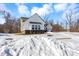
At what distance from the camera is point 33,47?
6.33 ft

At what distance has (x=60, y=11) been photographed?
1954 millimetres

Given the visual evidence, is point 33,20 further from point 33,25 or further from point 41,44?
point 41,44

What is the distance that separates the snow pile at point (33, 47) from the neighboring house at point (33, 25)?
6 cm

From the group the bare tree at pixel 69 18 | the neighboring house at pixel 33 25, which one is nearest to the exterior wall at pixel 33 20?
the neighboring house at pixel 33 25

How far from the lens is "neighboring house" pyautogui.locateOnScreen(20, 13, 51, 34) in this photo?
1.94 meters

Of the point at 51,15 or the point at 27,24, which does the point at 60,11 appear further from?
the point at 27,24

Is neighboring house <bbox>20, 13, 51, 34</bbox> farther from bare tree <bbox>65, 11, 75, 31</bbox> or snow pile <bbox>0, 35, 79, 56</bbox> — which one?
bare tree <bbox>65, 11, 75, 31</bbox>

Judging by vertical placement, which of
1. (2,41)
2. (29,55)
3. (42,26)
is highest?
(42,26)

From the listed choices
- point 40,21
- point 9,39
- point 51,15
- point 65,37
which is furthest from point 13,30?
point 65,37

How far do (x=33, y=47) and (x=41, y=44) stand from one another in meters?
0.09

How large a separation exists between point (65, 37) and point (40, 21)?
313 millimetres

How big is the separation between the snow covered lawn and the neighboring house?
0.17 feet

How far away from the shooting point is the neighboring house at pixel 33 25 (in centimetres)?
194

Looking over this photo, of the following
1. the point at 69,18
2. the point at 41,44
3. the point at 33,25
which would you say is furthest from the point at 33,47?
the point at 69,18
